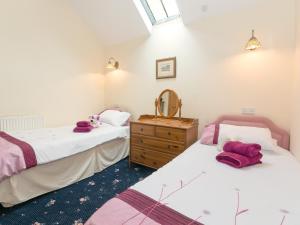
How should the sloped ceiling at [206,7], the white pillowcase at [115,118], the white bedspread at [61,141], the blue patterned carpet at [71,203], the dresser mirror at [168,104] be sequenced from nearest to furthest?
the blue patterned carpet at [71,203] < the white bedspread at [61,141] < the sloped ceiling at [206,7] < the dresser mirror at [168,104] < the white pillowcase at [115,118]

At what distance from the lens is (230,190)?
1148 mm

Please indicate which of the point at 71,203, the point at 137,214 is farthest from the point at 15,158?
the point at 137,214

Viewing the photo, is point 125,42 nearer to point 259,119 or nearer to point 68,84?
point 68,84

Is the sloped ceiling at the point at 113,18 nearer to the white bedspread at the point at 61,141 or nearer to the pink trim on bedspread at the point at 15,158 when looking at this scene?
the white bedspread at the point at 61,141

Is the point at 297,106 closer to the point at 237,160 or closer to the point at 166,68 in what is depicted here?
the point at 237,160

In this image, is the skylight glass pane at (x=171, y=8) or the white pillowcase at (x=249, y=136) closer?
the white pillowcase at (x=249, y=136)

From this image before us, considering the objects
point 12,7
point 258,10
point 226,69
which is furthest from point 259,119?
point 12,7

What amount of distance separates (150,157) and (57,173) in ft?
4.01

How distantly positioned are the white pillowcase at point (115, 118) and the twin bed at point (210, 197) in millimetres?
1809

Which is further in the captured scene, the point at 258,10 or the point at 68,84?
the point at 68,84

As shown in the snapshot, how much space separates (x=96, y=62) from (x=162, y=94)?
5.77 ft

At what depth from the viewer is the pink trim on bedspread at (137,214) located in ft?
2.80

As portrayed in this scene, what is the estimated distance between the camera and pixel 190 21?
2742 millimetres

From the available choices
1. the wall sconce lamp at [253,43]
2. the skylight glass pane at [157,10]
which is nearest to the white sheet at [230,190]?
the wall sconce lamp at [253,43]
